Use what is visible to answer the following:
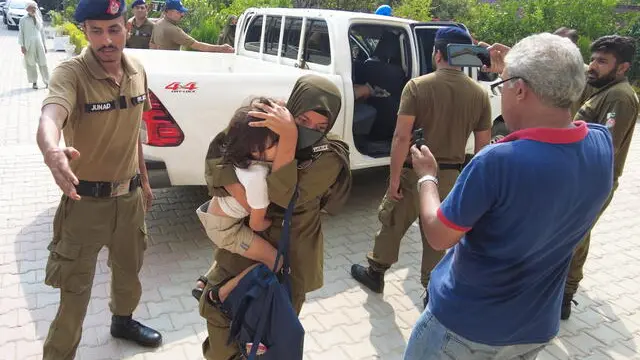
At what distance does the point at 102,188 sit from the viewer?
2.45 metres

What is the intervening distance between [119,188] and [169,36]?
4.60 metres

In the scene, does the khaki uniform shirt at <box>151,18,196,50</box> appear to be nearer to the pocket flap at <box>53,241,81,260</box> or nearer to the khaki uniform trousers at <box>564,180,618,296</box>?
the pocket flap at <box>53,241,81,260</box>

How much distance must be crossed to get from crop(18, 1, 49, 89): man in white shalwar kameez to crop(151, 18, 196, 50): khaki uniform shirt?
4.69 meters

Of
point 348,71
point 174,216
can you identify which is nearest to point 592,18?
point 348,71

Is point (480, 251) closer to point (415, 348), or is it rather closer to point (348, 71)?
point (415, 348)

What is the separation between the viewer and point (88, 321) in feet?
9.98

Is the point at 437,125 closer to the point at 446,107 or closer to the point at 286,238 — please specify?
the point at 446,107

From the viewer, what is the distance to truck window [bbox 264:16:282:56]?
5.12 meters

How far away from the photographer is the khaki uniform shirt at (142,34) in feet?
24.0

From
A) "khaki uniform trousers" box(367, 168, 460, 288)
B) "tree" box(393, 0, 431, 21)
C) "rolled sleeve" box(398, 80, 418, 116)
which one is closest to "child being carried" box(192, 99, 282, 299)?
"rolled sleeve" box(398, 80, 418, 116)

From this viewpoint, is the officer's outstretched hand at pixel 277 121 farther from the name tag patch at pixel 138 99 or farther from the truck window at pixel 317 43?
the truck window at pixel 317 43

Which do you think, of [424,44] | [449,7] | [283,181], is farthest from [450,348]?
[449,7]

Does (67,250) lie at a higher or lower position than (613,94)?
lower

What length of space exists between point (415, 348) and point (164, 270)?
2384 millimetres
